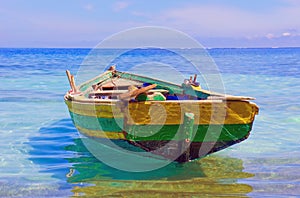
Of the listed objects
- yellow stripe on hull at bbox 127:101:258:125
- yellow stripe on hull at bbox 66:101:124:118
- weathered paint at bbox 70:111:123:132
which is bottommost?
weathered paint at bbox 70:111:123:132

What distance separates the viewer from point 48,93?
16.7 meters

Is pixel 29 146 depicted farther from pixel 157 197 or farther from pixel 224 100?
pixel 224 100

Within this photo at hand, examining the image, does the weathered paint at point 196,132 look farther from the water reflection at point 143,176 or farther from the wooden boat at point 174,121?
the water reflection at point 143,176

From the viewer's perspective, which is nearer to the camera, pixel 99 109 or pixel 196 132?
pixel 196 132

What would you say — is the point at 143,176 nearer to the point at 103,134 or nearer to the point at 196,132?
the point at 103,134

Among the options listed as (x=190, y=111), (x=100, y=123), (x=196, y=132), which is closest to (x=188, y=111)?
(x=190, y=111)

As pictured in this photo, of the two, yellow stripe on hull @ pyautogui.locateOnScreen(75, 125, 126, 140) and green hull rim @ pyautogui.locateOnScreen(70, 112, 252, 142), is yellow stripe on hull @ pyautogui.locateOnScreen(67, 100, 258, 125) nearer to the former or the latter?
green hull rim @ pyautogui.locateOnScreen(70, 112, 252, 142)

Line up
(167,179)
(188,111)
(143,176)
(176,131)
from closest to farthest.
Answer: (188,111), (176,131), (167,179), (143,176)

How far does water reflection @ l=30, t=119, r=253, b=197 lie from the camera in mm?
5297

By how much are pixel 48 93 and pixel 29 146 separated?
29.8ft

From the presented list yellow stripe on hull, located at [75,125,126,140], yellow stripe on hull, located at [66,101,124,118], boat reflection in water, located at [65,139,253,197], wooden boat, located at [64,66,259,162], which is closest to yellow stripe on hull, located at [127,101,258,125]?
wooden boat, located at [64,66,259,162]

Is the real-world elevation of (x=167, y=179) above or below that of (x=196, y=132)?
below

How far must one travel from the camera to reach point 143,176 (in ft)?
19.5

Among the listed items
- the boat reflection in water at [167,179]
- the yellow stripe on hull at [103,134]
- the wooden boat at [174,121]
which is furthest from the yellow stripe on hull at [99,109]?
the boat reflection in water at [167,179]
